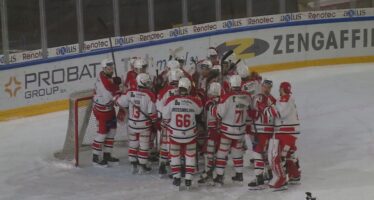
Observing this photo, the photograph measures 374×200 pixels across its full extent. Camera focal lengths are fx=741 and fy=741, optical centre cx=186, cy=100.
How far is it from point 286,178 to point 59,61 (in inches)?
197

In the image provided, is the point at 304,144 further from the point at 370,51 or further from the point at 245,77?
the point at 370,51

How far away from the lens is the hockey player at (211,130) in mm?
7238

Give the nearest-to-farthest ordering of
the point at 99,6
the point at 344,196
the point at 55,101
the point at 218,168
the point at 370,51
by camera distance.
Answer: the point at 344,196
the point at 218,168
the point at 55,101
the point at 99,6
the point at 370,51

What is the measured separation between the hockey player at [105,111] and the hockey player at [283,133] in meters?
1.97

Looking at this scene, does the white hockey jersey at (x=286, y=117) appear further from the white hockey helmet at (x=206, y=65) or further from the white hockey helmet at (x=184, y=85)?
the white hockey helmet at (x=206, y=65)

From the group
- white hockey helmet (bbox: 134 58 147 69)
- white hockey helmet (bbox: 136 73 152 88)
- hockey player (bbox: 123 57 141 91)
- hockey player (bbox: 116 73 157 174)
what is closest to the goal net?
hockey player (bbox: 123 57 141 91)

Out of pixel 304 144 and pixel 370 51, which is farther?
pixel 370 51

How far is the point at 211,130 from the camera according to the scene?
7328 mm

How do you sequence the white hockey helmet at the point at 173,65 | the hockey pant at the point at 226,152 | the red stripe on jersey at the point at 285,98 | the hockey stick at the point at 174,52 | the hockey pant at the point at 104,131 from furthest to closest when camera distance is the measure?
the hockey stick at the point at 174,52, the hockey pant at the point at 104,131, the white hockey helmet at the point at 173,65, the hockey pant at the point at 226,152, the red stripe on jersey at the point at 285,98

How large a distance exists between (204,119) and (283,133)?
0.90m

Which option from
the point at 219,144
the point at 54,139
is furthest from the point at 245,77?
the point at 54,139

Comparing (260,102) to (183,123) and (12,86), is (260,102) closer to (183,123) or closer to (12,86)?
(183,123)

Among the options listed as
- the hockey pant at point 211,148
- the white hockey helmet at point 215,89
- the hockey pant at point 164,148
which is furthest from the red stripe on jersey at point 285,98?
the hockey pant at point 164,148

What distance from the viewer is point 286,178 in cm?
713
